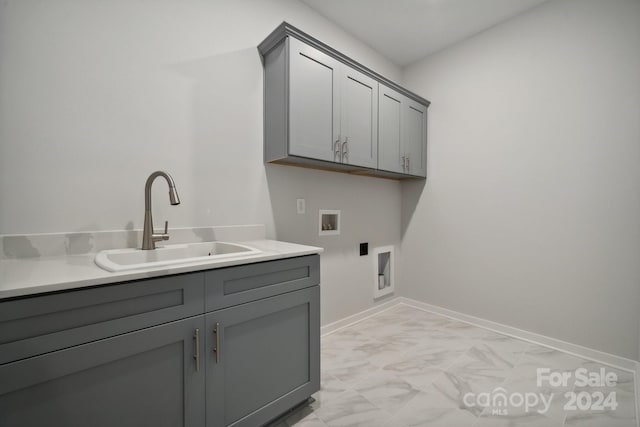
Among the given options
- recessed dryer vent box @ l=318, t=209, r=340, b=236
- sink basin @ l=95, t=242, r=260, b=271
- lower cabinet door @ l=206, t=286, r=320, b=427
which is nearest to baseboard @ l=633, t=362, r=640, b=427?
lower cabinet door @ l=206, t=286, r=320, b=427

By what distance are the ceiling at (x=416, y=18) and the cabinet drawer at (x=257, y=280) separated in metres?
2.05

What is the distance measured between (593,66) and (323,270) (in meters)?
2.46

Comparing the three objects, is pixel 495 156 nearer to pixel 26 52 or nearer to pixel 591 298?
pixel 591 298

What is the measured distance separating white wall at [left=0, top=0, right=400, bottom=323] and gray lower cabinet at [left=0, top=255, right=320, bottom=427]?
25.2 inches

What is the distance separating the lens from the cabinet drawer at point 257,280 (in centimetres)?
105

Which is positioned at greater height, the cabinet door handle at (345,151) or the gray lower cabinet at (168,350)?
the cabinet door handle at (345,151)

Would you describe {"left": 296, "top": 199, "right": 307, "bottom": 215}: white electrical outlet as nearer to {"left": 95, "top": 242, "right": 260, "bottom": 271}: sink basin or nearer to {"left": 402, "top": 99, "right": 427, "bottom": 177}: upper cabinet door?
{"left": 95, "top": 242, "right": 260, "bottom": 271}: sink basin

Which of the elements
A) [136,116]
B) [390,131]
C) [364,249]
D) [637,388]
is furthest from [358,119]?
[637,388]

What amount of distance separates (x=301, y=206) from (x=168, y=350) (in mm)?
1327

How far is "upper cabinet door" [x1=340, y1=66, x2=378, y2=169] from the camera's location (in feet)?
6.49

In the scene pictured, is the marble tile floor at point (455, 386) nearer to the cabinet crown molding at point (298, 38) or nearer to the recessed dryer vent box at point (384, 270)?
the recessed dryer vent box at point (384, 270)

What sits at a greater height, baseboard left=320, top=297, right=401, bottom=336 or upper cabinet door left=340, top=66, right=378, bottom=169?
upper cabinet door left=340, top=66, right=378, bottom=169

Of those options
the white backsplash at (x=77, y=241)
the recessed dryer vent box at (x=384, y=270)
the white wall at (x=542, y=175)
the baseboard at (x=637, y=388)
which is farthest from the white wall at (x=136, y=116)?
the baseboard at (x=637, y=388)

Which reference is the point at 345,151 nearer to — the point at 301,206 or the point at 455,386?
the point at 301,206
